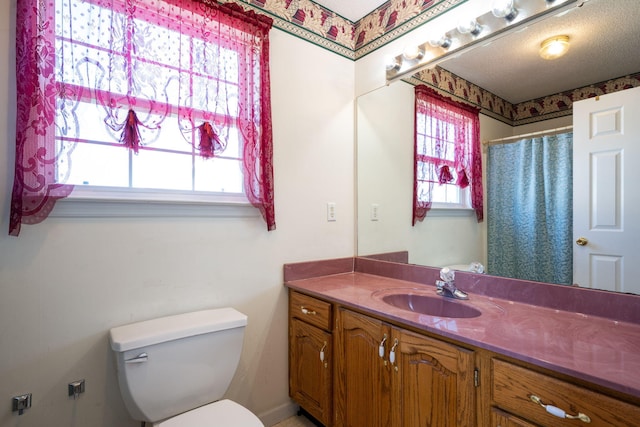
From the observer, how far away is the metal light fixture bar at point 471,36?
132 centimetres

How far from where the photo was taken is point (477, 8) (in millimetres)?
1536

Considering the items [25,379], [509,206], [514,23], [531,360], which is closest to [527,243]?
[509,206]

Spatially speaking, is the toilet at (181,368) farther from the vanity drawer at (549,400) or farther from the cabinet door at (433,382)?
the vanity drawer at (549,400)

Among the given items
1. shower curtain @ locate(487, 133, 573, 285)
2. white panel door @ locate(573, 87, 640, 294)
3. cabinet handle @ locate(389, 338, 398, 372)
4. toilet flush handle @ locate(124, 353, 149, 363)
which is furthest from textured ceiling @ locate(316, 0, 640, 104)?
toilet flush handle @ locate(124, 353, 149, 363)

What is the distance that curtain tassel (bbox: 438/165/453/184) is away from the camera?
1.76m

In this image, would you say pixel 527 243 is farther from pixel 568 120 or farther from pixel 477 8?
pixel 477 8

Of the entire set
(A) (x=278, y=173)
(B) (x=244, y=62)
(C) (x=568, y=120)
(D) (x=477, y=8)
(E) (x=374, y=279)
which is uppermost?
(D) (x=477, y=8)

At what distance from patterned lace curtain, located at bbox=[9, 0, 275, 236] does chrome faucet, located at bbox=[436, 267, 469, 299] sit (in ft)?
3.10

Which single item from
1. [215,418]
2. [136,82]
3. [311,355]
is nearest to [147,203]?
[136,82]

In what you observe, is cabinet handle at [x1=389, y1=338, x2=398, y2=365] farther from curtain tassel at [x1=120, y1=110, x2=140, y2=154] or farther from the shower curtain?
curtain tassel at [x1=120, y1=110, x2=140, y2=154]

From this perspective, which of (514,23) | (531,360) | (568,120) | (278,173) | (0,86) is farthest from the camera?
(278,173)

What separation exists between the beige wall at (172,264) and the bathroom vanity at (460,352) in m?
0.19

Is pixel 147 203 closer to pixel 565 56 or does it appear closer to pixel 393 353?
pixel 393 353

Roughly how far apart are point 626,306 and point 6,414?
2.33 metres
